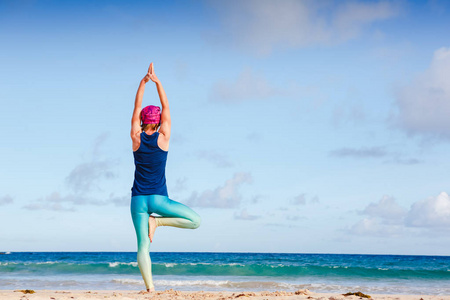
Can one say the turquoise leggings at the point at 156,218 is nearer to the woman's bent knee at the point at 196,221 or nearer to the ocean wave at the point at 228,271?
the woman's bent knee at the point at 196,221

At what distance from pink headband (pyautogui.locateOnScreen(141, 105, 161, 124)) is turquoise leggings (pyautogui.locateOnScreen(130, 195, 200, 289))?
0.81 metres

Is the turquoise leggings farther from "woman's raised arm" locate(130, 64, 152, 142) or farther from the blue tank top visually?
"woman's raised arm" locate(130, 64, 152, 142)

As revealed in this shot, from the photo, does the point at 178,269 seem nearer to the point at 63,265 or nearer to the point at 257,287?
the point at 63,265

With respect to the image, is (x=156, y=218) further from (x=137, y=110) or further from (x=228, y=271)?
(x=228, y=271)

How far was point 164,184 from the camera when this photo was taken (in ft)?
16.9

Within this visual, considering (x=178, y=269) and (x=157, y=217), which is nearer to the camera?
(x=157, y=217)

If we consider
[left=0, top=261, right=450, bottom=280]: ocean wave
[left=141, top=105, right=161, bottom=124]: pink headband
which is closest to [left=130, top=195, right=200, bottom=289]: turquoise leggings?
[left=141, top=105, right=161, bottom=124]: pink headband

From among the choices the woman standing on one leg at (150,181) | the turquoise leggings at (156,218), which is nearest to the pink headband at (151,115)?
the woman standing on one leg at (150,181)

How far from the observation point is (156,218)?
5.13 metres

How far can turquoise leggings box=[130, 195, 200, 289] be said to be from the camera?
502cm

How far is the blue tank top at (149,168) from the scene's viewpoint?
504 centimetres

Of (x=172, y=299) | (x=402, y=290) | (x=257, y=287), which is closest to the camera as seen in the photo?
(x=172, y=299)

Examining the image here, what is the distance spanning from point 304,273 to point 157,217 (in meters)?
17.6

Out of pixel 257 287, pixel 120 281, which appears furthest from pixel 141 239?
pixel 120 281
